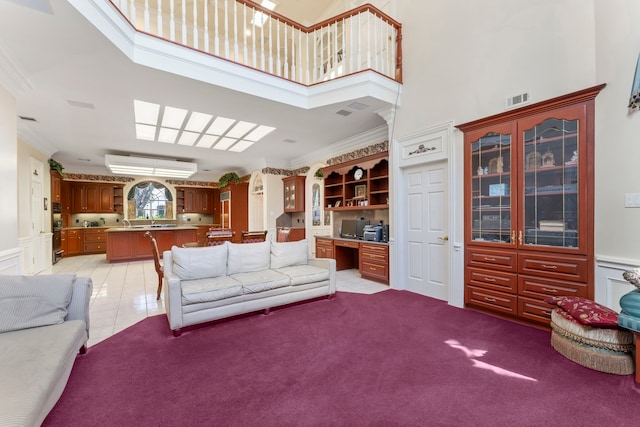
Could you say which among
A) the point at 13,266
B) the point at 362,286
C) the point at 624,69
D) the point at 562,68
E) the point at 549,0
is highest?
the point at 549,0

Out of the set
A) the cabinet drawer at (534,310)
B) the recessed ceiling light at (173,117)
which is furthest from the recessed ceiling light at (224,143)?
the cabinet drawer at (534,310)

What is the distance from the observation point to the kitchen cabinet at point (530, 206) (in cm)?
281

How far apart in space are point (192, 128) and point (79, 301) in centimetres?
426

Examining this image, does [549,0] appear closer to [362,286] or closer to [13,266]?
[362,286]

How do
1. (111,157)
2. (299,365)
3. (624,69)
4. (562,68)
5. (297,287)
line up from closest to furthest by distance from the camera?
1. (299,365)
2. (624,69)
3. (562,68)
4. (297,287)
5. (111,157)

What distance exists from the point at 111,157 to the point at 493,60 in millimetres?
8588

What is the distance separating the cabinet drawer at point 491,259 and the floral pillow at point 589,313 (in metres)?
0.72

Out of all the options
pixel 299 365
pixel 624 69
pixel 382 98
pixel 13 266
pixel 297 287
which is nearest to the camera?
pixel 299 365

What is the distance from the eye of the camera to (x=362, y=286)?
4.96 m

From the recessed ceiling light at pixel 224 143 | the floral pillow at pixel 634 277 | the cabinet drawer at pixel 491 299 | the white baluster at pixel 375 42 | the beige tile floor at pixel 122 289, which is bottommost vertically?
the beige tile floor at pixel 122 289

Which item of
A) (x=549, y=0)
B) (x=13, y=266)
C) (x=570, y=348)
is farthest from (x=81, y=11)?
(x=570, y=348)

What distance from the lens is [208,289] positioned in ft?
10.2

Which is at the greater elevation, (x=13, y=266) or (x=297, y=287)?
(x=13, y=266)

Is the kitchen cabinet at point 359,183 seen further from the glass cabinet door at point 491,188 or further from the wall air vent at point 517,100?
the wall air vent at point 517,100
